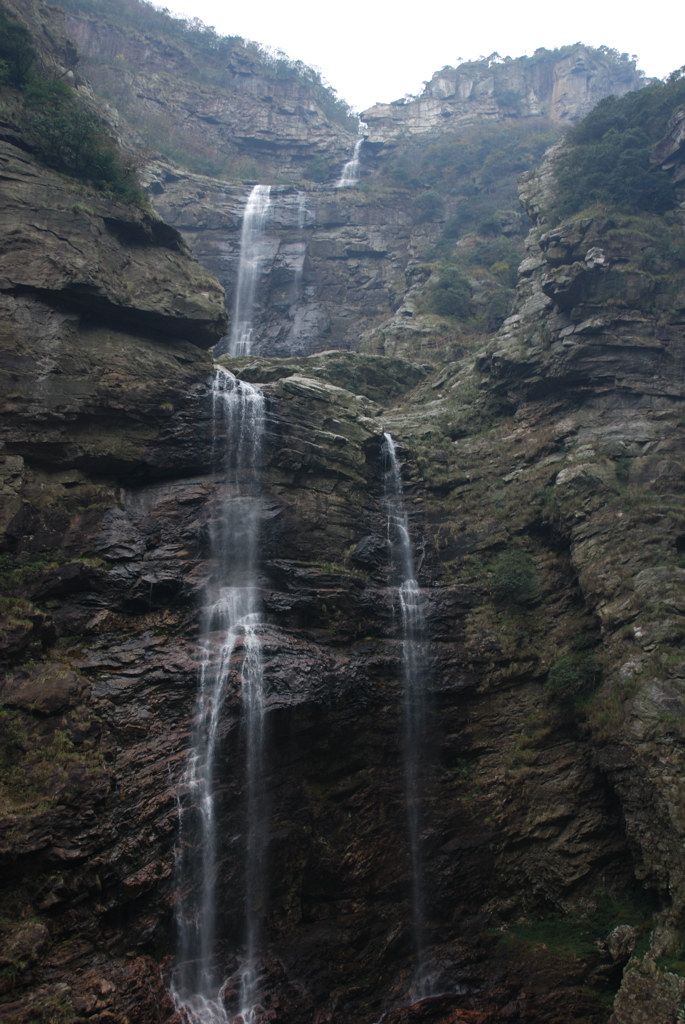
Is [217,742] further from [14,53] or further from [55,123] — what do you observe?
[14,53]

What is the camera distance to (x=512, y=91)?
59875 mm

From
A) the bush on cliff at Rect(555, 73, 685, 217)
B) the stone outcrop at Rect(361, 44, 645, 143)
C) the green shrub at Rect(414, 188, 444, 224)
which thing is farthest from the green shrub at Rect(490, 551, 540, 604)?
the stone outcrop at Rect(361, 44, 645, 143)

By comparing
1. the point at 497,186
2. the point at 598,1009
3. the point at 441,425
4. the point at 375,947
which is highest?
the point at 497,186

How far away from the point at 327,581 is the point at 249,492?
3776 millimetres

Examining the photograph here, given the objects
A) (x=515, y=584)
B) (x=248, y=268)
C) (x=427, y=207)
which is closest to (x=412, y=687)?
(x=515, y=584)

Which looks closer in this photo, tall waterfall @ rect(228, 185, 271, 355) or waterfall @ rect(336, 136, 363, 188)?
tall waterfall @ rect(228, 185, 271, 355)

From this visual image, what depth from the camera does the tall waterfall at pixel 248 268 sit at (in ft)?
126

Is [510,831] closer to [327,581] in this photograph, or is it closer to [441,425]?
[327,581]

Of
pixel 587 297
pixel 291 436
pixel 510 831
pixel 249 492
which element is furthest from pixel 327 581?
pixel 587 297

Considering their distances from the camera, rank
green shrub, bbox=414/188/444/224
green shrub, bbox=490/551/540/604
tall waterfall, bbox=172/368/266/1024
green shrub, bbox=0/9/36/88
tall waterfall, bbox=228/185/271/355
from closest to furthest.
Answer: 1. tall waterfall, bbox=172/368/266/1024
2. green shrub, bbox=490/551/540/604
3. green shrub, bbox=0/9/36/88
4. tall waterfall, bbox=228/185/271/355
5. green shrub, bbox=414/188/444/224

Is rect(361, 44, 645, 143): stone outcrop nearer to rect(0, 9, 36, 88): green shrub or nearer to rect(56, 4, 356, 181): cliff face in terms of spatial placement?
rect(56, 4, 356, 181): cliff face

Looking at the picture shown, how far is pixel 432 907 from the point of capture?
14.6 metres

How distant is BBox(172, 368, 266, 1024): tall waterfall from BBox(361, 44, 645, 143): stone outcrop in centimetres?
4876

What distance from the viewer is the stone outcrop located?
190 ft
